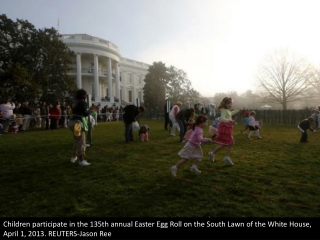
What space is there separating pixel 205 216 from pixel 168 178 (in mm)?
1980

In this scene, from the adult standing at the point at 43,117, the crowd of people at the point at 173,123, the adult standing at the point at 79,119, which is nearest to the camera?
the crowd of people at the point at 173,123

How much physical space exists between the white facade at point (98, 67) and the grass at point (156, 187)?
30463mm

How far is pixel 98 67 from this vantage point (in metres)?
49.9

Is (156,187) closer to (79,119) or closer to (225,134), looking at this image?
(225,134)

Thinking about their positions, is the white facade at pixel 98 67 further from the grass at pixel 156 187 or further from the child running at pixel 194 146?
the child running at pixel 194 146

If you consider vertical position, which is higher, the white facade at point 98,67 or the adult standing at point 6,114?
the white facade at point 98,67

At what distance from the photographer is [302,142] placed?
11391mm

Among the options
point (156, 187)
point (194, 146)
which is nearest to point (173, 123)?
point (194, 146)

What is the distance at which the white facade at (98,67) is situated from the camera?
134ft

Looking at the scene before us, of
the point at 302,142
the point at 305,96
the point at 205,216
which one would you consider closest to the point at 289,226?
the point at 205,216

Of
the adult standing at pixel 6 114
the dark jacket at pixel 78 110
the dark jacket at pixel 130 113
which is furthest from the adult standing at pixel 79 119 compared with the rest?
the adult standing at pixel 6 114


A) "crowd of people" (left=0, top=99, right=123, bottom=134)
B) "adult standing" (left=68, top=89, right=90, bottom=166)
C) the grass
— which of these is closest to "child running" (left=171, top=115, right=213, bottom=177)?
the grass

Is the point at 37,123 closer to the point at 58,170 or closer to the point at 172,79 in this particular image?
the point at 58,170

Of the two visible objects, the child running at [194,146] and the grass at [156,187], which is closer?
the grass at [156,187]
